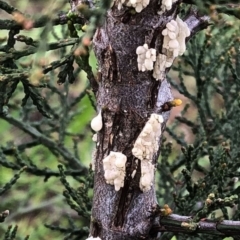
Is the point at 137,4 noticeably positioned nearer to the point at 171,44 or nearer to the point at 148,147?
the point at 171,44

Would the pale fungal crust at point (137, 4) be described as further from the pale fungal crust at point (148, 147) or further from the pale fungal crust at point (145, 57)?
the pale fungal crust at point (148, 147)

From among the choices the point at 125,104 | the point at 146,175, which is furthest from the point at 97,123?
the point at 146,175

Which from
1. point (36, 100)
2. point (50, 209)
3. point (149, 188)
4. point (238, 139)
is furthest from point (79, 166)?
point (50, 209)

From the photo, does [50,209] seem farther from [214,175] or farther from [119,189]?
[119,189]

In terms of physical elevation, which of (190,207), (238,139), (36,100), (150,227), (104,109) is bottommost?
(150,227)

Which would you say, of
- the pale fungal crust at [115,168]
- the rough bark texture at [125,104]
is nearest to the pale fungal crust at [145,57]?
the rough bark texture at [125,104]
